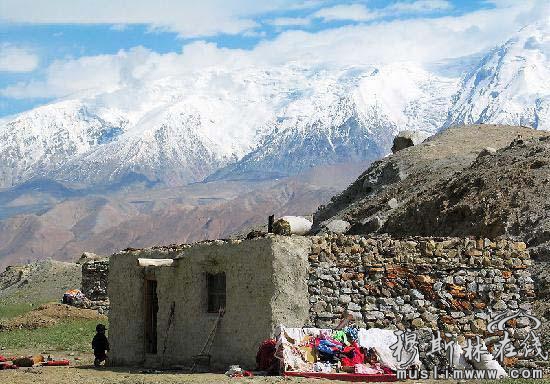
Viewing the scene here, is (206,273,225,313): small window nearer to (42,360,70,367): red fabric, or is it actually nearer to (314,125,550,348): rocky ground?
(42,360,70,367): red fabric

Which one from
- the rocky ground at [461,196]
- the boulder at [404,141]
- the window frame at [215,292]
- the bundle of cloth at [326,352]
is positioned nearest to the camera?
the bundle of cloth at [326,352]

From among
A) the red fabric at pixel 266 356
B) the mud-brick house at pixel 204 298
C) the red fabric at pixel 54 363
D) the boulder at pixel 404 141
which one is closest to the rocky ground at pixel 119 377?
the red fabric at pixel 266 356

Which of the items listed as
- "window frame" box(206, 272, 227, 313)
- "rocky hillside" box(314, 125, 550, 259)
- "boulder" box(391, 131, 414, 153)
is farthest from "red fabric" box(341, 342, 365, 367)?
"boulder" box(391, 131, 414, 153)

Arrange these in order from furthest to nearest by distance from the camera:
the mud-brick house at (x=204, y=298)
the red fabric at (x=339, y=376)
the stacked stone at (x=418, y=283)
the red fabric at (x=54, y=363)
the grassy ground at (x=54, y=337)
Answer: the grassy ground at (x=54, y=337)
the red fabric at (x=54, y=363)
the stacked stone at (x=418, y=283)
the mud-brick house at (x=204, y=298)
the red fabric at (x=339, y=376)

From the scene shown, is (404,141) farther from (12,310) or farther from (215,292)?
(215,292)

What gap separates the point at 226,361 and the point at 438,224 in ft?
56.5

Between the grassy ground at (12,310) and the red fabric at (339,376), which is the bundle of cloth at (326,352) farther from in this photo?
the grassy ground at (12,310)

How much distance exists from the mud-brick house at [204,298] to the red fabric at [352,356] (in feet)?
4.01

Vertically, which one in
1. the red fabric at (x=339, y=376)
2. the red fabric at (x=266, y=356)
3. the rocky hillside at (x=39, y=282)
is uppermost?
the rocky hillside at (x=39, y=282)

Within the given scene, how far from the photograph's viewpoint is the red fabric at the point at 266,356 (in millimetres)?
20453

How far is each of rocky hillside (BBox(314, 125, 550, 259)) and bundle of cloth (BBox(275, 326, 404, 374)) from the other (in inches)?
406

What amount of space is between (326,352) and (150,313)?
6223 mm

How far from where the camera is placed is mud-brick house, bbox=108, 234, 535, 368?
69.8 feet

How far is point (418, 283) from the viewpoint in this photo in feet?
71.3
